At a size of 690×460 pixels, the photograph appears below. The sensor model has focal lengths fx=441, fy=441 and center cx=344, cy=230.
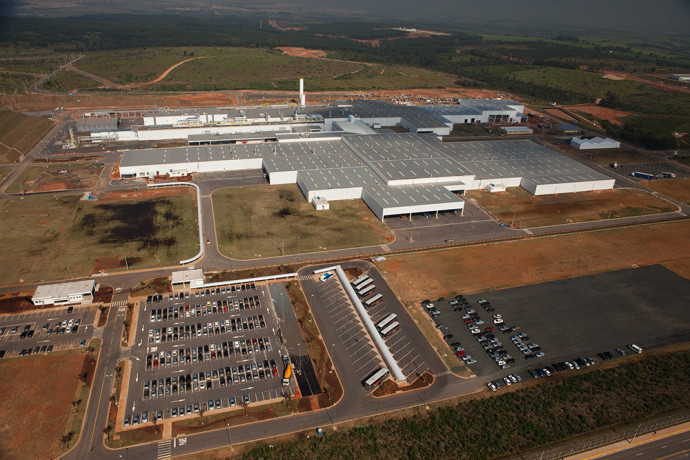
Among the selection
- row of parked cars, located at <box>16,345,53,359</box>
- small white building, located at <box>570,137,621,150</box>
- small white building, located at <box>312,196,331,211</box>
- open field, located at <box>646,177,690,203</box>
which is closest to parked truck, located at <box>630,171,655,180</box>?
open field, located at <box>646,177,690,203</box>

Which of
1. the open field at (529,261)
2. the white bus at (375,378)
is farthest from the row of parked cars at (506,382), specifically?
the open field at (529,261)

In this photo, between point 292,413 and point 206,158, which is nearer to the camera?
point 292,413

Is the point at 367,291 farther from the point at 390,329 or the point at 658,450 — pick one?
the point at 658,450

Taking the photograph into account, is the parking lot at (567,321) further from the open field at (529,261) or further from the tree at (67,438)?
the tree at (67,438)

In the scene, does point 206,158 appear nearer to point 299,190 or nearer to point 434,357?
point 299,190

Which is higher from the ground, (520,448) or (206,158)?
(206,158)

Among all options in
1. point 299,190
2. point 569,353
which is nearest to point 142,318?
point 299,190
